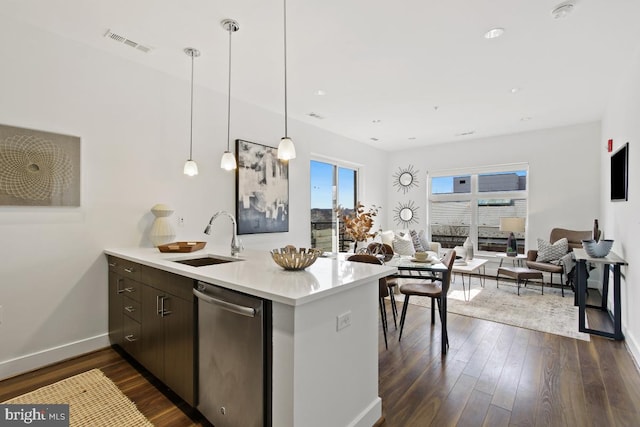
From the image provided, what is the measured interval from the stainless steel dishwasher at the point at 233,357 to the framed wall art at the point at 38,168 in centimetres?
176

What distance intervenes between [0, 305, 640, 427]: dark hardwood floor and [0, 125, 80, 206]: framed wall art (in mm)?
1407

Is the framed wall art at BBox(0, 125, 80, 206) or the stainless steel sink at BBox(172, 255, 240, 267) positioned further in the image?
the stainless steel sink at BBox(172, 255, 240, 267)

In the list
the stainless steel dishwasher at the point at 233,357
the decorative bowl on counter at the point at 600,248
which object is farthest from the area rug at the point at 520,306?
the stainless steel dishwasher at the point at 233,357

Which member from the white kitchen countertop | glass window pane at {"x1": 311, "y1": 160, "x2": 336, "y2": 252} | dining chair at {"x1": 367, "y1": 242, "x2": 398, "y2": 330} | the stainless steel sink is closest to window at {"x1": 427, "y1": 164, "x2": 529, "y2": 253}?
glass window pane at {"x1": 311, "y1": 160, "x2": 336, "y2": 252}

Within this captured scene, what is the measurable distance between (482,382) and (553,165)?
492 centimetres

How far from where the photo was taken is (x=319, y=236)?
561 centimetres

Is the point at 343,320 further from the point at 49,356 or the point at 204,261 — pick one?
the point at 49,356

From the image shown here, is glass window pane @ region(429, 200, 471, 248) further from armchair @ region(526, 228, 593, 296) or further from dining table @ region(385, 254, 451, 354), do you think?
dining table @ region(385, 254, 451, 354)

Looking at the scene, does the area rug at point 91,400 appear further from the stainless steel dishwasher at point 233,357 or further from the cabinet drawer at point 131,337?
the stainless steel dishwasher at point 233,357

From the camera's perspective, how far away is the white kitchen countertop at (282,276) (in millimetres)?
1469

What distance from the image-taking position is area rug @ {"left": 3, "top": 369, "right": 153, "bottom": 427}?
192 cm

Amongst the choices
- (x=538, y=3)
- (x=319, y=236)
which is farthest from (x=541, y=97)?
(x=319, y=236)

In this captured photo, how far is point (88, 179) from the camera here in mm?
2818

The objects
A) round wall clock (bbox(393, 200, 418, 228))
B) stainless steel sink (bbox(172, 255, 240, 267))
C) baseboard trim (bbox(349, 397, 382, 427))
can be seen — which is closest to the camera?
baseboard trim (bbox(349, 397, 382, 427))
